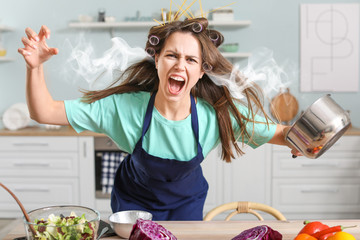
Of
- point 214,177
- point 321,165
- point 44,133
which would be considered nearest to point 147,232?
point 214,177

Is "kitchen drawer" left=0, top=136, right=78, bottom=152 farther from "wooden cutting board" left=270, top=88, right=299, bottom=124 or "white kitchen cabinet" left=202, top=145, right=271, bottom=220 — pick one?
"wooden cutting board" left=270, top=88, right=299, bottom=124

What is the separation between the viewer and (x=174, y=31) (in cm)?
152

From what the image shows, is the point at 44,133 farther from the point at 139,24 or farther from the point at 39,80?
the point at 39,80

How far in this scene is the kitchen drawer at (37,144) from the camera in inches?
137

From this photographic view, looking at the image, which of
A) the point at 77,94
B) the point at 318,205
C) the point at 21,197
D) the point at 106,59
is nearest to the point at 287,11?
the point at 318,205

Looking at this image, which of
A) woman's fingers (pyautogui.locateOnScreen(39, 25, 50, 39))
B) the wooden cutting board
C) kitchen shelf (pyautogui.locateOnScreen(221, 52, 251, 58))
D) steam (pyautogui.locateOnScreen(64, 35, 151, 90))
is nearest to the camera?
woman's fingers (pyautogui.locateOnScreen(39, 25, 50, 39))

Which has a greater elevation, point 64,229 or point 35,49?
point 35,49

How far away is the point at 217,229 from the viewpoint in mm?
1346

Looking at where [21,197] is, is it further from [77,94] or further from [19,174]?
[77,94]

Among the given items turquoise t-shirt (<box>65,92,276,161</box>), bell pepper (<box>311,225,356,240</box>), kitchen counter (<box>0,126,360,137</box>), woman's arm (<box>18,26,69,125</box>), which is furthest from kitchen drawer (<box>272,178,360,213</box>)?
bell pepper (<box>311,225,356,240</box>)

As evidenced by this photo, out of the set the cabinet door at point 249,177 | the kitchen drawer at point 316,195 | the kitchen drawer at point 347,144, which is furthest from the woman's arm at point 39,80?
the kitchen drawer at point 347,144

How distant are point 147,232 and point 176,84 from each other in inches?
25.9

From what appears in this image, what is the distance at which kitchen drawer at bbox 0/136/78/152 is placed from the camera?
11.5 feet

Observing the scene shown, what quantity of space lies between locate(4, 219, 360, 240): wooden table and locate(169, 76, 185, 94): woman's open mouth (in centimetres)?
46
